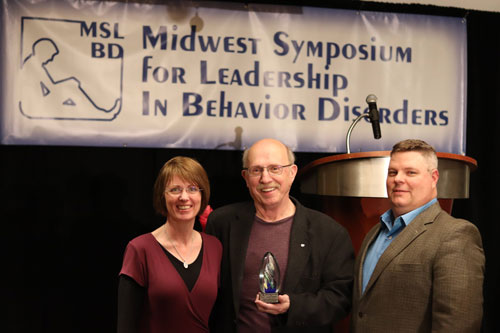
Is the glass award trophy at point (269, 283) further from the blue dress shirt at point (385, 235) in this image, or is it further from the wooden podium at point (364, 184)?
the wooden podium at point (364, 184)

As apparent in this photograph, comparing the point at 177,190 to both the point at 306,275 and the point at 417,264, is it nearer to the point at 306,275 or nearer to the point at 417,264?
the point at 306,275

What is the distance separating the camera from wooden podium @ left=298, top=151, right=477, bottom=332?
2.22m

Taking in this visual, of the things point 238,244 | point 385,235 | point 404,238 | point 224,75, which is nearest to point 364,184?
point 385,235

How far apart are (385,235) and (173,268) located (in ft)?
3.28

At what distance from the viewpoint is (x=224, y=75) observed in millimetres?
3490

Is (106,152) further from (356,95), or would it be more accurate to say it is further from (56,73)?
(356,95)

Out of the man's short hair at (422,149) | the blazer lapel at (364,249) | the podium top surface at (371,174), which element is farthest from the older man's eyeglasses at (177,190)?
the man's short hair at (422,149)

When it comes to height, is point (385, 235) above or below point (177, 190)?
below

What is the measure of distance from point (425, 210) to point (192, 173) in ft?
3.57

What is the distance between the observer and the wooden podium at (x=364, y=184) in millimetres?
2223

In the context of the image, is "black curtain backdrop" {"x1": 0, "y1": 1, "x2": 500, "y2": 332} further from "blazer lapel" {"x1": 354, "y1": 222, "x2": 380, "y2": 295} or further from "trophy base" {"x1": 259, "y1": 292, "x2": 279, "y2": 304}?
"trophy base" {"x1": 259, "y1": 292, "x2": 279, "y2": 304}

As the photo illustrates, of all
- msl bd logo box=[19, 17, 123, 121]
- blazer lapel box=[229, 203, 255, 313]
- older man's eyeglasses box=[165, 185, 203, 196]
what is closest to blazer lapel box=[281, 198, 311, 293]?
blazer lapel box=[229, 203, 255, 313]

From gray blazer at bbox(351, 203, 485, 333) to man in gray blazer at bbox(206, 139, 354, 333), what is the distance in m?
0.18

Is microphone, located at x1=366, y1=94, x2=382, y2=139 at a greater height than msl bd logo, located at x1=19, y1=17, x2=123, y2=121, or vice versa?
msl bd logo, located at x1=19, y1=17, x2=123, y2=121
